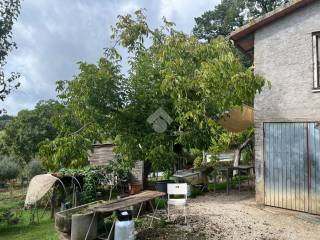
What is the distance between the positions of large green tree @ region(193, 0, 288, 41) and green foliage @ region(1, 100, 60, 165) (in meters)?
17.7

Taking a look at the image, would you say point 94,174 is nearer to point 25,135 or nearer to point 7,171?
point 7,171

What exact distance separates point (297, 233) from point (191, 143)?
3.56 m

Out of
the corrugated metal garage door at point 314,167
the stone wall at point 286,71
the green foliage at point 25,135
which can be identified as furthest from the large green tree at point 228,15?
the corrugated metal garage door at point 314,167

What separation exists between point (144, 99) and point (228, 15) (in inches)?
1143

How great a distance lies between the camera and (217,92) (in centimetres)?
844

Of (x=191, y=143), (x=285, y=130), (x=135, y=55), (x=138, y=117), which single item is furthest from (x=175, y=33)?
(x=285, y=130)

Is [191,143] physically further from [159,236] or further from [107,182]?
[107,182]

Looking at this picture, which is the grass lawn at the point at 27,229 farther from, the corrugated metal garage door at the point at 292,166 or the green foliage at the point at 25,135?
the green foliage at the point at 25,135

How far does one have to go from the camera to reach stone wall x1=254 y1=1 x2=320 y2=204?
31.6 ft

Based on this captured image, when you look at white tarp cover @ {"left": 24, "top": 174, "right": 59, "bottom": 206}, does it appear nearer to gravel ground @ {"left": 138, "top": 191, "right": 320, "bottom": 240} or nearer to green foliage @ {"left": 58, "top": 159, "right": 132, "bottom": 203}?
green foliage @ {"left": 58, "top": 159, "right": 132, "bottom": 203}

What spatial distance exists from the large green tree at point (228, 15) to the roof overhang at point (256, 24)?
22.4 metres

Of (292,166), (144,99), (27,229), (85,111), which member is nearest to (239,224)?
(292,166)

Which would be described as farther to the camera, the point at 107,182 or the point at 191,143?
the point at 107,182

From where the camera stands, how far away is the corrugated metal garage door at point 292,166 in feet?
30.8
